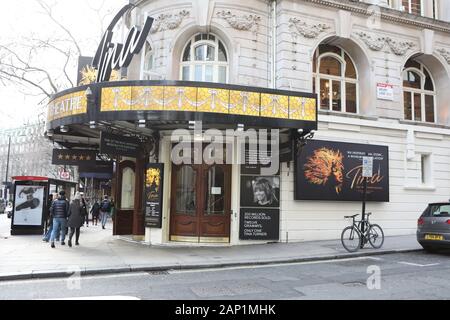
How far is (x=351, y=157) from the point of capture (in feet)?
51.2

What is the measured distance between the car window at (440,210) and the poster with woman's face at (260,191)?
15.8 feet

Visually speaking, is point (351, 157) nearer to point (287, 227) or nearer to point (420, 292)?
point (287, 227)

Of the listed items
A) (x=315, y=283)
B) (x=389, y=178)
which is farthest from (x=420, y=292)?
(x=389, y=178)

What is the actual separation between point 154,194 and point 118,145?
203cm

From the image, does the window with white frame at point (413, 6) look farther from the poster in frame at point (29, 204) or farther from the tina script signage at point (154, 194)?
the poster in frame at point (29, 204)

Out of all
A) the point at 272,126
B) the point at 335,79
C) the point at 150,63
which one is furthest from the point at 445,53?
the point at 150,63

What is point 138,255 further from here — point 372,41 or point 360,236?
point 372,41

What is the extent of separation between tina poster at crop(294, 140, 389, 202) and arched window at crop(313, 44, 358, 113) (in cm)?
183

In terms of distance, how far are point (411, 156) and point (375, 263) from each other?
7.58 m

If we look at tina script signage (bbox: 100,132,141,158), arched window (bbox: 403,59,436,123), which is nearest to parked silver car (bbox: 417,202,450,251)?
arched window (bbox: 403,59,436,123)

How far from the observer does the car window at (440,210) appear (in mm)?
11766

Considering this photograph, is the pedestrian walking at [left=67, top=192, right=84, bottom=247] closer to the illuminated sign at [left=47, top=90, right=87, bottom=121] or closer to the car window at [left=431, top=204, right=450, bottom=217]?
the illuminated sign at [left=47, top=90, right=87, bottom=121]

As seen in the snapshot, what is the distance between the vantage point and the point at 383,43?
55.1ft
